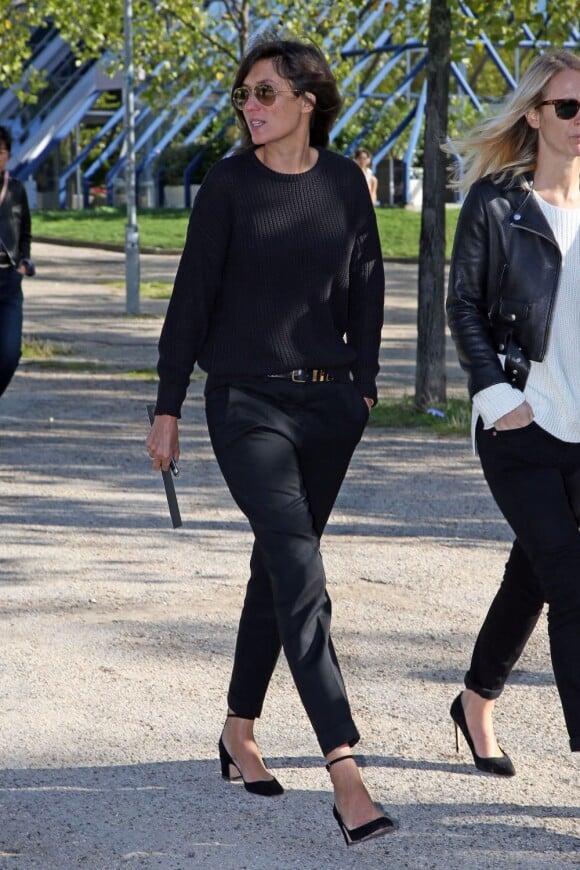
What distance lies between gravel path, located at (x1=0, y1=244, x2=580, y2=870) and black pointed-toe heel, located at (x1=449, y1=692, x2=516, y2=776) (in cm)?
5

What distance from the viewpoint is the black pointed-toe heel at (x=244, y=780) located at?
3.98m

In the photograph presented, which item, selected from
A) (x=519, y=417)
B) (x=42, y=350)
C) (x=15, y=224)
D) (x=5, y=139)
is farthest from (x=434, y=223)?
(x=519, y=417)

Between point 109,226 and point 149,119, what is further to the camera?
point 149,119

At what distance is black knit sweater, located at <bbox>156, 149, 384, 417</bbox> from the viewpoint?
12.4ft

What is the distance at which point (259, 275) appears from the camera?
3805 mm

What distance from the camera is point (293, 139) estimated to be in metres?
3.86

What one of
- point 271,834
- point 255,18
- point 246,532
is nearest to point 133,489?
point 246,532

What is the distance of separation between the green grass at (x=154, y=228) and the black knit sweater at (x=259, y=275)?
21297 millimetres

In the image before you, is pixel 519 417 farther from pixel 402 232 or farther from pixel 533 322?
pixel 402 232

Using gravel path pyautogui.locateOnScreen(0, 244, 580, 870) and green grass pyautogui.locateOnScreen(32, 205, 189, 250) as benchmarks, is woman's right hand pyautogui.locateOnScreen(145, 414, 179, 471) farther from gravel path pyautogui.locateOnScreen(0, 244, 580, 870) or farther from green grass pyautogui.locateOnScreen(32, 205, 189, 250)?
green grass pyautogui.locateOnScreen(32, 205, 189, 250)

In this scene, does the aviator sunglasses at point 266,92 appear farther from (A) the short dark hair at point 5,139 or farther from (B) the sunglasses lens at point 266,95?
(A) the short dark hair at point 5,139

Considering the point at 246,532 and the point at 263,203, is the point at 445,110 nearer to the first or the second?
the point at 246,532

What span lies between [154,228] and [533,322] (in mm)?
29687

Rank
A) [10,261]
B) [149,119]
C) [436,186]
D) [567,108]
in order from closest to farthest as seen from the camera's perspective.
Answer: [567,108], [10,261], [436,186], [149,119]
